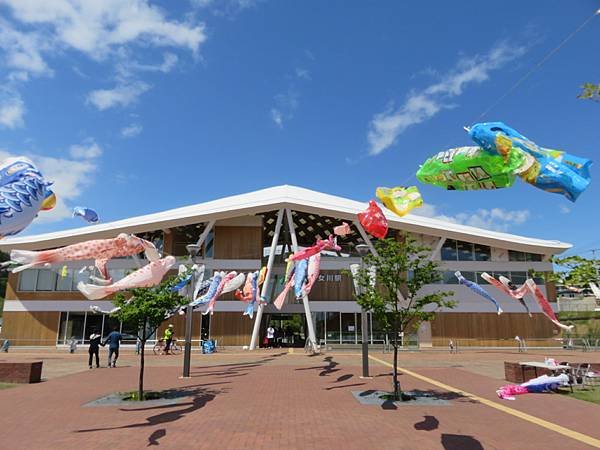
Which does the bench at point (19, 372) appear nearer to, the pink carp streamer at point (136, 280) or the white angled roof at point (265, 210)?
the pink carp streamer at point (136, 280)

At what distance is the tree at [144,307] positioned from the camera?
10.9m

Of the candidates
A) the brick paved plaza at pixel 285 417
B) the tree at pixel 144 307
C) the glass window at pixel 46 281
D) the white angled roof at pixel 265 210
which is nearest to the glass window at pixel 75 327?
the glass window at pixel 46 281

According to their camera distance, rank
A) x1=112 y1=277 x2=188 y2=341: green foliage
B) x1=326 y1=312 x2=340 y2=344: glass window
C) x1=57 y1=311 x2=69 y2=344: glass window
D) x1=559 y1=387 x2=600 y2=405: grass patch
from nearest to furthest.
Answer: x1=112 y1=277 x2=188 y2=341: green foliage, x1=559 y1=387 x2=600 y2=405: grass patch, x1=326 y1=312 x2=340 y2=344: glass window, x1=57 y1=311 x2=69 y2=344: glass window

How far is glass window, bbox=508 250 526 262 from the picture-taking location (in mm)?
32781

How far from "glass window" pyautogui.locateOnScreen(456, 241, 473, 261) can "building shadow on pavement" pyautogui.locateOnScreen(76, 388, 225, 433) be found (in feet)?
81.1

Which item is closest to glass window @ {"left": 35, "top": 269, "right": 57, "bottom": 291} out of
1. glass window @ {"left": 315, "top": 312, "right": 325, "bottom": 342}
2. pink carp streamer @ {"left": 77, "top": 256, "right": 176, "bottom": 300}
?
glass window @ {"left": 315, "top": 312, "right": 325, "bottom": 342}

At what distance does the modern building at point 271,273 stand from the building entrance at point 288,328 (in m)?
0.87

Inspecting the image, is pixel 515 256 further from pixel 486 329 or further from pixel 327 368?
pixel 327 368

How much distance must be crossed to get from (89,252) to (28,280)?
27.7 m

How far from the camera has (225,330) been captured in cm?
3033

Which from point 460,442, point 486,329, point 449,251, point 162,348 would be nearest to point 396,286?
point 460,442

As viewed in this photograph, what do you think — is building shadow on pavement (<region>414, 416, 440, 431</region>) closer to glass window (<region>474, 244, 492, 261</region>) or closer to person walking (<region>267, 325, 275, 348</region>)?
person walking (<region>267, 325, 275, 348</region>)

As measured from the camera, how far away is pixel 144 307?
1093 centimetres

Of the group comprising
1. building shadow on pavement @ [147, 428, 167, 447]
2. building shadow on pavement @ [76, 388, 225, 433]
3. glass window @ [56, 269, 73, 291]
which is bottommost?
building shadow on pavement @ [76, 388, 225, 433]
